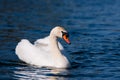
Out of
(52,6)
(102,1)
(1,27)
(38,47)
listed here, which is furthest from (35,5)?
(38,47)

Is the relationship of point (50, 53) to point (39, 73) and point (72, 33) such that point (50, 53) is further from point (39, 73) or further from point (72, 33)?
point (72, 33)

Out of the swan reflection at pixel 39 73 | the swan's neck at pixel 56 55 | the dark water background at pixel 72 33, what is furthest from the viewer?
the swan's neck at pixel 56 55

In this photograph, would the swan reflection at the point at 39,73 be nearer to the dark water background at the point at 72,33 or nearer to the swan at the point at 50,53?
the dark water background at the point at 72,33

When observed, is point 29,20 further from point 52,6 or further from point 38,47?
point 38,47

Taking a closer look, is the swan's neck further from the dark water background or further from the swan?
the dark water background

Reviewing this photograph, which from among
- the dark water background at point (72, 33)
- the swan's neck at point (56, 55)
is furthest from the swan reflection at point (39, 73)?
the swan's neck at point (56, 55)

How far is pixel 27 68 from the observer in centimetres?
1712

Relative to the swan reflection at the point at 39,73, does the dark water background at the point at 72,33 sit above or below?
above

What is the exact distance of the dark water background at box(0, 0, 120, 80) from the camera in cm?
1653

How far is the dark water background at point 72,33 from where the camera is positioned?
16.5 m

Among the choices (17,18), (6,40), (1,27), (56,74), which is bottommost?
(56,74)

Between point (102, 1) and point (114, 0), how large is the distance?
2.82 ft

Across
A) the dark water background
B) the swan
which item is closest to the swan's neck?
the swan

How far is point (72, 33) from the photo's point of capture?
2356cm
